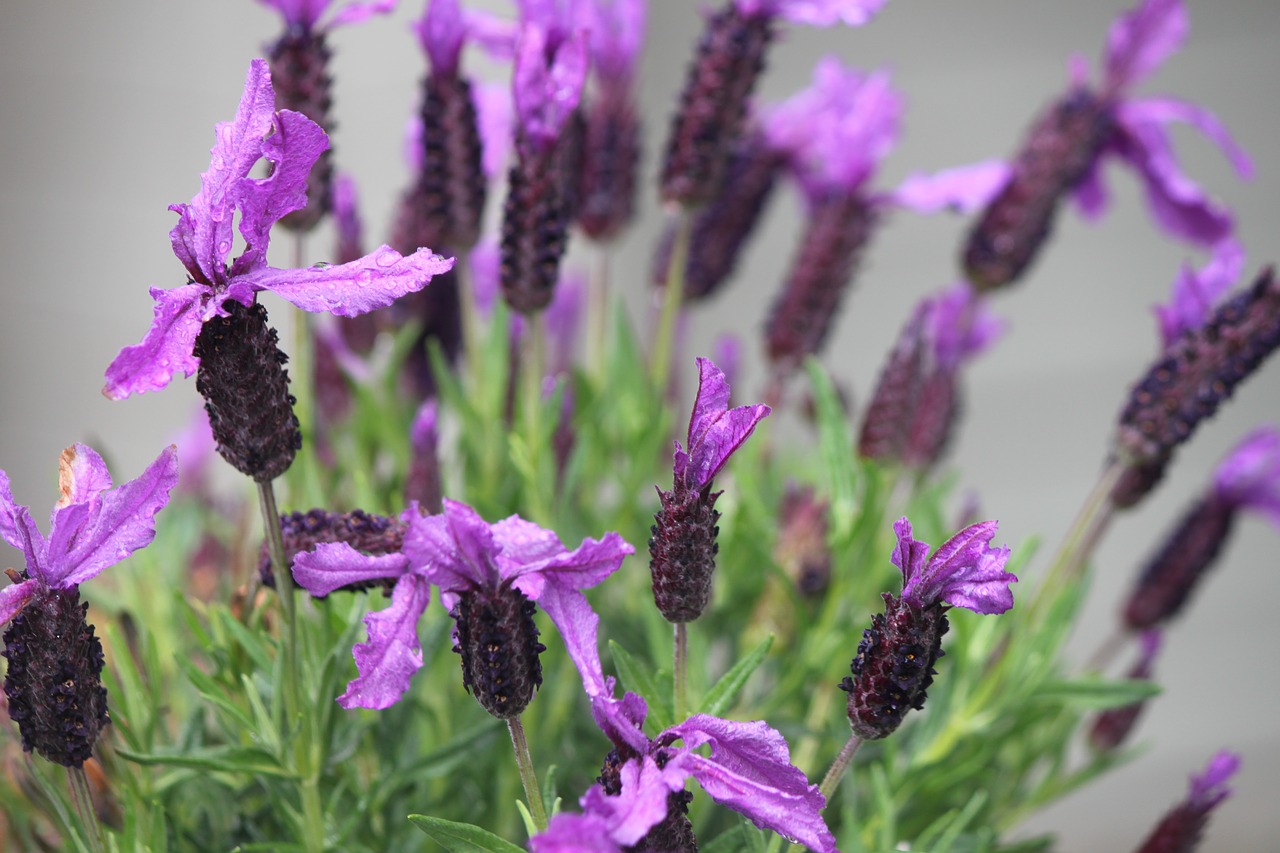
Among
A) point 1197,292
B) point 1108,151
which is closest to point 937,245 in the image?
point 1108,151

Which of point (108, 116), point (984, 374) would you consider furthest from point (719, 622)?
point (108, 116)

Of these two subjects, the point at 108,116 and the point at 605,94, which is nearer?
the point at 605,94

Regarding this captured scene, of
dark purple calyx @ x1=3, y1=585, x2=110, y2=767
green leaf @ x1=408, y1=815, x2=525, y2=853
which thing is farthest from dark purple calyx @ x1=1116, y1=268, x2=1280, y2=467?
dark purple calyx @ x1=3, y1=585, x2=110, y2=767

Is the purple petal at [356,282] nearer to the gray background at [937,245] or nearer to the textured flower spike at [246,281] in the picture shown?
the textured flower spike at [246,281]

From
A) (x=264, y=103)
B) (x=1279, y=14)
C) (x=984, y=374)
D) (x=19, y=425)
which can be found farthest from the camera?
(x=19, y=425)

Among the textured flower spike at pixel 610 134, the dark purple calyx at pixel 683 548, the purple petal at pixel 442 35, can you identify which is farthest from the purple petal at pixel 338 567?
the textured flower spike at pixel 610 134

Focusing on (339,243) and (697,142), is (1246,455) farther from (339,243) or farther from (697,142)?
(339,243)
